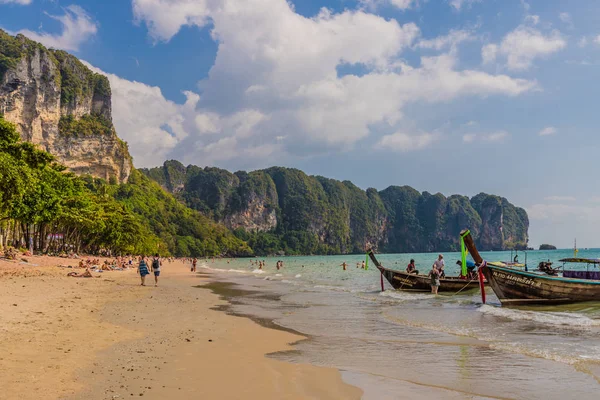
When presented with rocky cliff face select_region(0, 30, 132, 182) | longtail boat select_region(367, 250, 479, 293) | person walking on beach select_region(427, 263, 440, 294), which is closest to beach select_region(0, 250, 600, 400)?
person walking on beach select_region(427, 263, 440, 294)

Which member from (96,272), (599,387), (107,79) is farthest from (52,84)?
(599,387)

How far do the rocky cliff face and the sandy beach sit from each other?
12227cm

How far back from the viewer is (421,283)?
2306 cm

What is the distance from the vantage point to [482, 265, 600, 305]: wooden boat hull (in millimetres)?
16062

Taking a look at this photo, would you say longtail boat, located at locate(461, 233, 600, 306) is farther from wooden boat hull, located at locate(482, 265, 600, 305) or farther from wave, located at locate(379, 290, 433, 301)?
wave, located at locate(379, 290, 433, 301)

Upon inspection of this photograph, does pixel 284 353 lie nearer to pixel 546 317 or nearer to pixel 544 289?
pixel 546 317

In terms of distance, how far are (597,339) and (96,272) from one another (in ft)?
102

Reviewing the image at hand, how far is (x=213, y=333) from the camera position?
9.76 meters

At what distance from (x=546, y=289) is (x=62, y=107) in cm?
14565

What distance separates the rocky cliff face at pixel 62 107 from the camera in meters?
112

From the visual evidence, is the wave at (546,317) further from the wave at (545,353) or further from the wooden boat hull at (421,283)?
the wooden boat hull at (421,283)

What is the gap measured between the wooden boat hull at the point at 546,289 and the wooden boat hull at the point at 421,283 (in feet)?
17.8

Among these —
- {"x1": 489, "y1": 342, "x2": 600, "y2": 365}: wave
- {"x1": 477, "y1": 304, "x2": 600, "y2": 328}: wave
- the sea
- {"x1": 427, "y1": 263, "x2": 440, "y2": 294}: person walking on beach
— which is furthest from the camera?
{"x1": 427, "y1": 263, "x2": 440, "y2": 294}: person walking on beach

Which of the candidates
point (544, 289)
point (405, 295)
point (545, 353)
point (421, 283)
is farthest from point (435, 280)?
point (545, 353)
